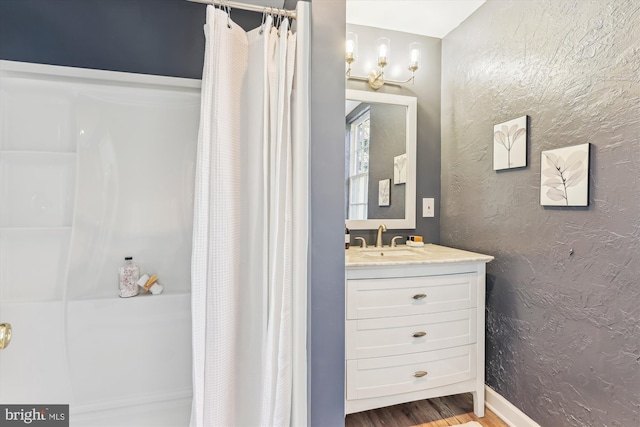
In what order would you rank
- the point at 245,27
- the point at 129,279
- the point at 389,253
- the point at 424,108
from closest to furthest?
1. the point at 129,279
2. the point at 245,27
3. the point at 389,253
4. the point at 424,108

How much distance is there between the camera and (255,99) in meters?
1.22

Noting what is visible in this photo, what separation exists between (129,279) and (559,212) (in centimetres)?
213

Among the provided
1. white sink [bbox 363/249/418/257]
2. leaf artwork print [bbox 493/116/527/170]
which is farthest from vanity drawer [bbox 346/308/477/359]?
leaf artwork print [bbox 493/116/527/170]

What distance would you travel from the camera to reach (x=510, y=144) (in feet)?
5.32

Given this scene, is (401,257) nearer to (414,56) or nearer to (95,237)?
(414,56)

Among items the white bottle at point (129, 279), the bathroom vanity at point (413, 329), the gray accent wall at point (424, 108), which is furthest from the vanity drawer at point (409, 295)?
the white bottle at point (129, 279)

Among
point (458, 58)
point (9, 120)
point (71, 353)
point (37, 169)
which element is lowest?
point (71, 353)

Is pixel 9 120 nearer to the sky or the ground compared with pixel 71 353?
nearer to the sky

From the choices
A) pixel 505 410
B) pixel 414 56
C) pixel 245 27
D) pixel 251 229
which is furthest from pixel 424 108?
pixel 505 410

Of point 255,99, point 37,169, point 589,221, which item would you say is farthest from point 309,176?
point 37,169

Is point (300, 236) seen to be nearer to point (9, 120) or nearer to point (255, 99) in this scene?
point (255, 99)

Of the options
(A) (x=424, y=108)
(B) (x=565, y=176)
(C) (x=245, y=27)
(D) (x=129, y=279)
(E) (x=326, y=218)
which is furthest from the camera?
(A) (x=424, y=108)

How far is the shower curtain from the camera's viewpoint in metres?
1.12

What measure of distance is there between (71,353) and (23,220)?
69 cm
